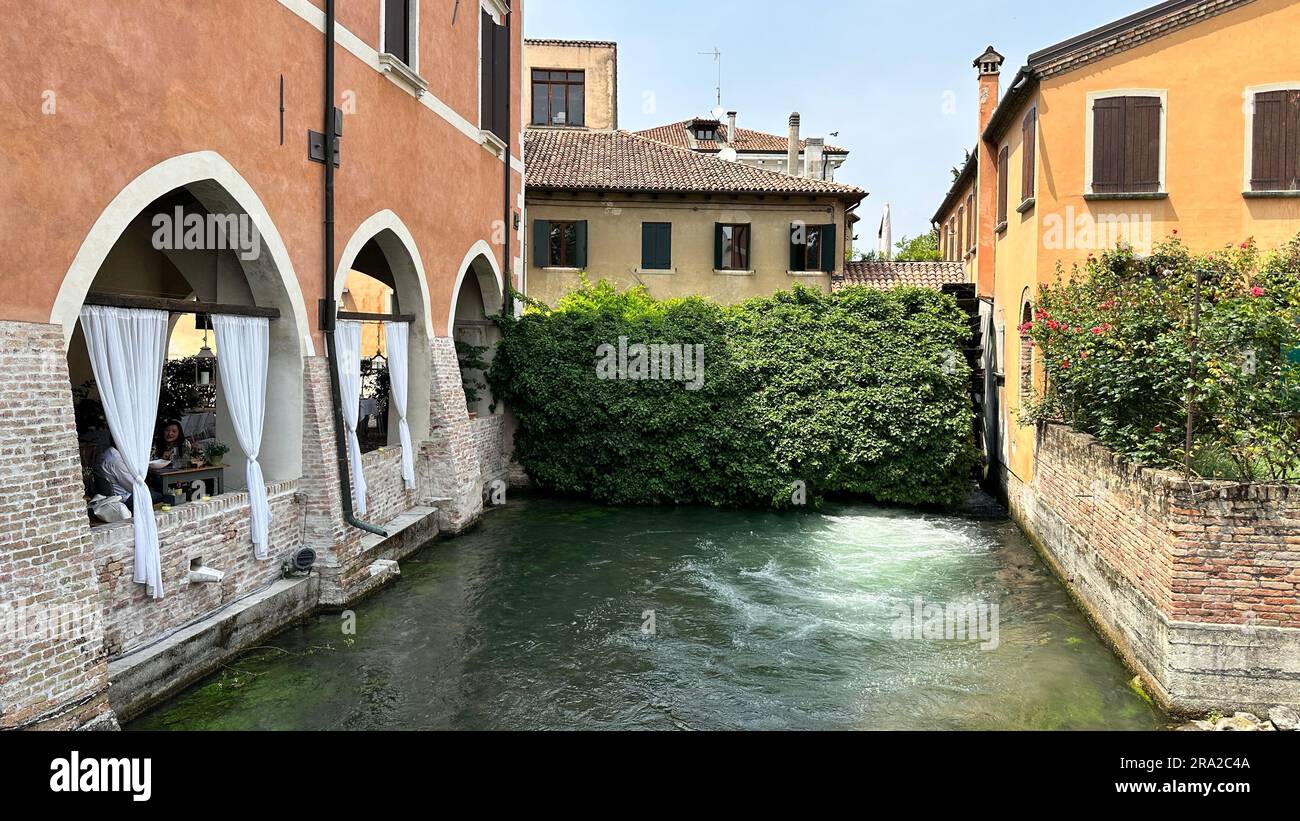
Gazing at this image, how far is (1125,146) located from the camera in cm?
1273

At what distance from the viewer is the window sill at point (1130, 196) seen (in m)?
12.6

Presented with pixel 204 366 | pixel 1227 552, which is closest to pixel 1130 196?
pixel 1227 552

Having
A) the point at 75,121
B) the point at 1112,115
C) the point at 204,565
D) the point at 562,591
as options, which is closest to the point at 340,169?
the point at 75,121

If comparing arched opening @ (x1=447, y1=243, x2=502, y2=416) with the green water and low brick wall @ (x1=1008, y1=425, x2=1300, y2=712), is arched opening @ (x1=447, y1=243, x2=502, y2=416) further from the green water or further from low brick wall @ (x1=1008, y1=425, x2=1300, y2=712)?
low brick wall @ (x1=1008, y1=425, x2=1300, y2=712)

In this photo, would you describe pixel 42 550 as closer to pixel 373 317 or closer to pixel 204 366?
pixel 373 317

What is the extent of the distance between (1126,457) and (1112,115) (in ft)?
22.0

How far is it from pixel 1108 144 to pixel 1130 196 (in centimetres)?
82

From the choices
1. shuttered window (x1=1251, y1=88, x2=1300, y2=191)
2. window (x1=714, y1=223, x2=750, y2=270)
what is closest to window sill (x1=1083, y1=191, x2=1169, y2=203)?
shuttered window (x1=1251, y1=88, x2=1300, y2=191)

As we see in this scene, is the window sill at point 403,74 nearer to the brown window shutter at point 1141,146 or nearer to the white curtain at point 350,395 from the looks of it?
the white curtain at point 350,395

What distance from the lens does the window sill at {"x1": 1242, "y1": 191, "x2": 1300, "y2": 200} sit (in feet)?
41.0

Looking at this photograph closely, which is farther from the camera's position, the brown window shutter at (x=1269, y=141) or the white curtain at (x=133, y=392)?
the brown window shutter at (x=1269, y=141)

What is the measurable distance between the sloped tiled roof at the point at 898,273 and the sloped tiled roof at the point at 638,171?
→ 2106 mm
